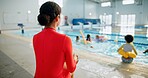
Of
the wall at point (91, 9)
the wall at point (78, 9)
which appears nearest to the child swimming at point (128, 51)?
the wall at point (78, 9)

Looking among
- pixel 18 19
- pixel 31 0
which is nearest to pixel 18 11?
pixel 18 19

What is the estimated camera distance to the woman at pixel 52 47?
109 cm

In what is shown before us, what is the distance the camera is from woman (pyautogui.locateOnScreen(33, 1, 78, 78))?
1091mm

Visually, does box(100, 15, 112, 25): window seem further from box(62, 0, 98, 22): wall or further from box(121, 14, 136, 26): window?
box(121, 14, 136, 26): window

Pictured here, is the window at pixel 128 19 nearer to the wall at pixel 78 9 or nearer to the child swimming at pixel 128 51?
the wall at pixel 78 9

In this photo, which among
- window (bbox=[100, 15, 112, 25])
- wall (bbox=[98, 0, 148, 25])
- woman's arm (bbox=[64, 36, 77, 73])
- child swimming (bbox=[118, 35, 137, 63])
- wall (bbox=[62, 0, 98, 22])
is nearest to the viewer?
woman's arm (bbox=[64, 36, 77, 73])

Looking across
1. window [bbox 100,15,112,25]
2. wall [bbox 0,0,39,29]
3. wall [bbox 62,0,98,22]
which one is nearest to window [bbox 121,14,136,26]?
window [bbox 100,15,112,25]

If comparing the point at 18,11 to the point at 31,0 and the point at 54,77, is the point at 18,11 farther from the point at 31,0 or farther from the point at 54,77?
the point at 54,77

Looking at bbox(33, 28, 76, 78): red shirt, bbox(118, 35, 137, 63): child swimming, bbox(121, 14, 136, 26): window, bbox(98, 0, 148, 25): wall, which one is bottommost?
bbox(118, 35, 137, 63): child swimming

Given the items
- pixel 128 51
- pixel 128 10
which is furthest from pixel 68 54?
pixel 128 10

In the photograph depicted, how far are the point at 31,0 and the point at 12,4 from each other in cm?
237

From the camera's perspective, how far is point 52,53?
3.69 ft

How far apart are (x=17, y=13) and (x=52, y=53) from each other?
17.4 metres

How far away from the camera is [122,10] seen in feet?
79.9
